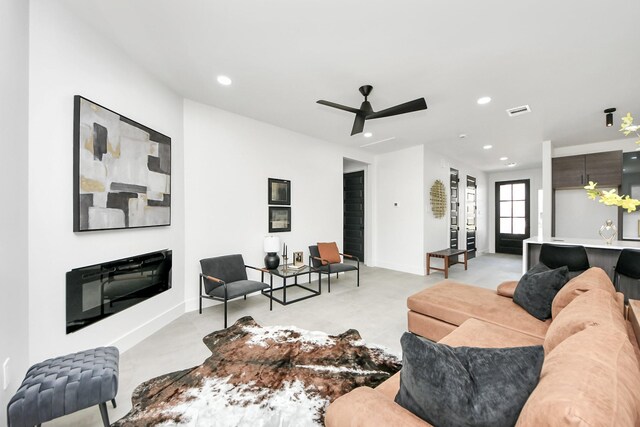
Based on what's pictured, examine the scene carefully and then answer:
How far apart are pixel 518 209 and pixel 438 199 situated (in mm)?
4412

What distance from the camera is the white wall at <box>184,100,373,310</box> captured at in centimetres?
354

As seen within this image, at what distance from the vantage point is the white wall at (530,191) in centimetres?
795

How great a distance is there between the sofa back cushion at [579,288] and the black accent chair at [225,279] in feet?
9.61

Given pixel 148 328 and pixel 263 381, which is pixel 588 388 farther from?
pixel 148 328

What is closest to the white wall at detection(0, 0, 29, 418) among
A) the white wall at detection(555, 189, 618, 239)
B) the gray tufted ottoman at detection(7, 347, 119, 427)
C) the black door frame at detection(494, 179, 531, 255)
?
the gray tufted ottoman at detection(7, 347, 119, 427)

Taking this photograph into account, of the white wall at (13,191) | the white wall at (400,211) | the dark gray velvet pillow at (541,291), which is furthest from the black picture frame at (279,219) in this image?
the dark gray velvet pillow at (541,291)

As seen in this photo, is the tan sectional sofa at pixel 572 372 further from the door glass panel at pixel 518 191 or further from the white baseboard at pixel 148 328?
the door glass panel at pixel 518 191

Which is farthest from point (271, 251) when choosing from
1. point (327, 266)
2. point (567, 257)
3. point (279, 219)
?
point (567, 257)

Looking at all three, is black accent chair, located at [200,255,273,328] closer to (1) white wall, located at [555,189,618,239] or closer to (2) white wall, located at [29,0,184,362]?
(2) white wall, located at [29,0,184,362]

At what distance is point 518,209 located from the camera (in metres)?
8.42

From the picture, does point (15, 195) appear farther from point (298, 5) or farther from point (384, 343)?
point (384, 343)

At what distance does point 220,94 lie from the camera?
10.9ft

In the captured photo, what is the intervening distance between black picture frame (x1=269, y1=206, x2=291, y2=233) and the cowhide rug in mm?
1989

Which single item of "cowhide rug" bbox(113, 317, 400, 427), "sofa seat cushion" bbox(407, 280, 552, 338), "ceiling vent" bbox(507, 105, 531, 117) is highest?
"ceiling vent" bbox(507, 105, 531, 117)
